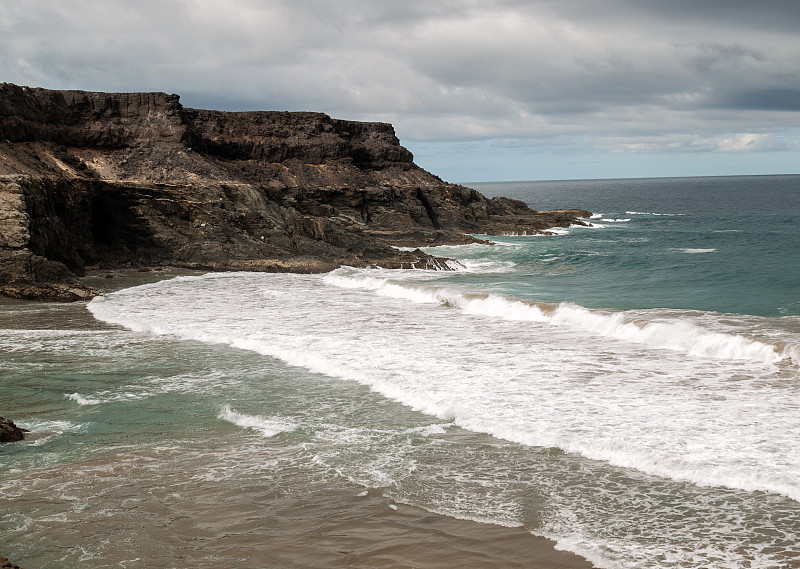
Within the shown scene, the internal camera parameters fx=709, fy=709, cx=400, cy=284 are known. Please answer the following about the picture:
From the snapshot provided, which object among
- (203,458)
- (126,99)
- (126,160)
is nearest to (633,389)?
(203,458)

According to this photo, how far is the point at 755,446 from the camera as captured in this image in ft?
27.1

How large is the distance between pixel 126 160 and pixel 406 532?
3841 centimetres

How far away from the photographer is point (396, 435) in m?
9.06

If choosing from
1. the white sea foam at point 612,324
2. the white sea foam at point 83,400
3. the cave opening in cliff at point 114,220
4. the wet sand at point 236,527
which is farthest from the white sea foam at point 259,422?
the cave opening in cliff at point 114,220

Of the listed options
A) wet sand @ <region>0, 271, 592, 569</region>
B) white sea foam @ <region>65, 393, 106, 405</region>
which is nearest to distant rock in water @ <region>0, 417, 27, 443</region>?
wet sand @ <region>0, 271, 592, 569</region>

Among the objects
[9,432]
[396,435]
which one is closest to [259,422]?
[396,435]

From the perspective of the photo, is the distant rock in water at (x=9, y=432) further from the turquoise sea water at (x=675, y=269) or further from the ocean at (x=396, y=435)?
the turquoise sea water at (x=675, y=269)

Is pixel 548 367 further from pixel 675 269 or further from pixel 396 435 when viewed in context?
pixel 675 269

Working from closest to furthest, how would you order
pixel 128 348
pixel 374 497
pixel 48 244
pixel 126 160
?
pixel 374 497, pixel 128 348, pixel 48 244, pixel 126 160

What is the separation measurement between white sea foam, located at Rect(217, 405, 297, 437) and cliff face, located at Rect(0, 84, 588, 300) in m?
14.2

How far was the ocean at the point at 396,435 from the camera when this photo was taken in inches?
236

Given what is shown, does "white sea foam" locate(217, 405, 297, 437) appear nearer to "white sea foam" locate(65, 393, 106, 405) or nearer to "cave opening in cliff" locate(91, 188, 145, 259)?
"white sea foam" locate(65, 393, 106, 405)

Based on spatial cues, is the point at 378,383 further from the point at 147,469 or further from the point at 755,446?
the point at 755,446

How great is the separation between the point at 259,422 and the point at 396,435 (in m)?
1.92
